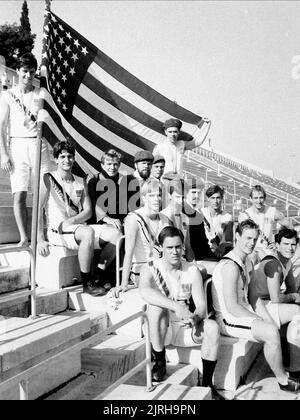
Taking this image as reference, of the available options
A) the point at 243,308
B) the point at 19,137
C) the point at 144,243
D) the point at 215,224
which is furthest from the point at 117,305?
the point at 215,224

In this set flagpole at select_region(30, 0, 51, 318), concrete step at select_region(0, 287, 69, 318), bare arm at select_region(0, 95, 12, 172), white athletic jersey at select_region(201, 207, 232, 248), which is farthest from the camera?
white athletic jersey at select_region(201, 207, 232, 248)

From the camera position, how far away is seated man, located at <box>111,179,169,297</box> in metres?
4.32

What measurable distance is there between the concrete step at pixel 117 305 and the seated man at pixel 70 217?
0.09m

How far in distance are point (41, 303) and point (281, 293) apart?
90.2 inches

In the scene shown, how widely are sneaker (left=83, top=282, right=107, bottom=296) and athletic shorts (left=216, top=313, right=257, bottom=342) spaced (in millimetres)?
1206

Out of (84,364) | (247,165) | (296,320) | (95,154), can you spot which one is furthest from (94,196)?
(247,165)

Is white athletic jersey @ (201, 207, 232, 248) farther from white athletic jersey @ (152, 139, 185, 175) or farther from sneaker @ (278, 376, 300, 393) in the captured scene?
sneaker @ (278, 376, 300, 393)

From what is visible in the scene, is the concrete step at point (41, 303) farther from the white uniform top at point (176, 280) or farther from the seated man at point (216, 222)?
the seated man at point (216, 222)

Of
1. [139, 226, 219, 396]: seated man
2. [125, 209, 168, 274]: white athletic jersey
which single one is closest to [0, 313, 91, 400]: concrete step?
[139, 226, 219, 396]: seated man

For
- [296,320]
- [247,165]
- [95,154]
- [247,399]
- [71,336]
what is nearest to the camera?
[71,336]

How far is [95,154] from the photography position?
17.1 feet

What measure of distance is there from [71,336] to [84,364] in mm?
595

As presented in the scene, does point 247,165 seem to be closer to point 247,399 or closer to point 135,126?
point 135,126

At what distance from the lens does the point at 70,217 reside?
4.67 meters
